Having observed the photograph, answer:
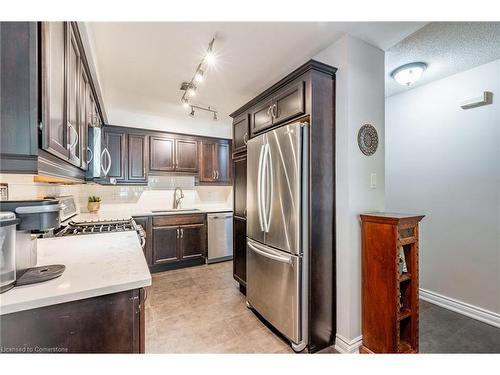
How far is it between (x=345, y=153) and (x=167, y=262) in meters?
3.10

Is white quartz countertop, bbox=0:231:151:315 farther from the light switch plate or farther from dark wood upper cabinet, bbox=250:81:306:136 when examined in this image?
dark wood upper cabinet, bbox=250:81:306:136

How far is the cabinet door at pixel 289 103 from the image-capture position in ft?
6.09

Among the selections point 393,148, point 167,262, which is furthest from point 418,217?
point 167,262

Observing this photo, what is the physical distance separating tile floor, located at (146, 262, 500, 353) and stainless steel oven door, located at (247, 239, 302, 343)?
0.18 m

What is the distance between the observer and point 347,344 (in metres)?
1.80

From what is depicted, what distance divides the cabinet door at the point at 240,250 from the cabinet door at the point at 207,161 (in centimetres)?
172

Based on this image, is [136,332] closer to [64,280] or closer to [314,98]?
[64,280]

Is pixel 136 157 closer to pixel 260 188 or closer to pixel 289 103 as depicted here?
pixel 260 188

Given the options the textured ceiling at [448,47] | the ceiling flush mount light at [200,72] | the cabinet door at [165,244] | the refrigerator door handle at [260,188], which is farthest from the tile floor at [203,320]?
the textured ceiling at [448,47]

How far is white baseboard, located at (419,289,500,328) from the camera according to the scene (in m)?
2.22

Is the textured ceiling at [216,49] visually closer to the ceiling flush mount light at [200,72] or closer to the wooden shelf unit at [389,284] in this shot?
the ceiling flush mount light at [200,72]

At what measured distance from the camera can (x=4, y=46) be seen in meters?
0.77

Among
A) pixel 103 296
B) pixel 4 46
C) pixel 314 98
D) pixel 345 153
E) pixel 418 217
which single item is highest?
pixel 314 98

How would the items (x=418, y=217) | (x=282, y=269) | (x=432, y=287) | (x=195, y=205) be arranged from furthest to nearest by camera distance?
(x=195, y=205) < (x=432, y=287) < (x=282, y=269) < (x=418, y=217)
